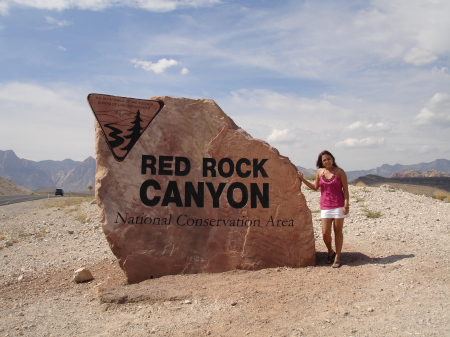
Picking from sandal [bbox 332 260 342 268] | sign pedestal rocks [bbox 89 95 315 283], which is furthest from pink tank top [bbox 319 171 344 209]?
sandal [bbox 332 260 342 268]

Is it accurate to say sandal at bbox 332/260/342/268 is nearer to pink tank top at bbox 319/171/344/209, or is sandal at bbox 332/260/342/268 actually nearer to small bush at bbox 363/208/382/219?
pink tank top at bbox 319/171/344/209

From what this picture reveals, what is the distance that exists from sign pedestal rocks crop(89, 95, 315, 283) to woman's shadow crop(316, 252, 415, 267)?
514 mm

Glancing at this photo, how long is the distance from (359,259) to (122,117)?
4342 mm

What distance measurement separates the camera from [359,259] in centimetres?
656

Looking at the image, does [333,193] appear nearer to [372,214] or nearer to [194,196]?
[194,196]

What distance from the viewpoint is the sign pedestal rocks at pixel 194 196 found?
6086 millimetres

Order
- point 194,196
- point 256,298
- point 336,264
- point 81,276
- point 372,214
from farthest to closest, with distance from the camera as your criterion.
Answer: point 372,214
point 81,276
point 194,196
point 336,264
point 256,298

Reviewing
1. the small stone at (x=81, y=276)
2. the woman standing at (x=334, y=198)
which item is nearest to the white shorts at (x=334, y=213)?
the woman standing at (x=334, y=198)

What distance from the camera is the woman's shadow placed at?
6285 millimetres

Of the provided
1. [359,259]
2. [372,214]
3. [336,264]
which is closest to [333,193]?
[336,264]

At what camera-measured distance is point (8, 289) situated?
20.6 ft

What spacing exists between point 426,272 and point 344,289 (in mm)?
1274

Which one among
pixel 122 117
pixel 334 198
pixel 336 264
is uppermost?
pixel 122 117

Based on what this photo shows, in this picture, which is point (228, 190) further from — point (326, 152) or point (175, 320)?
point (175, 320)
